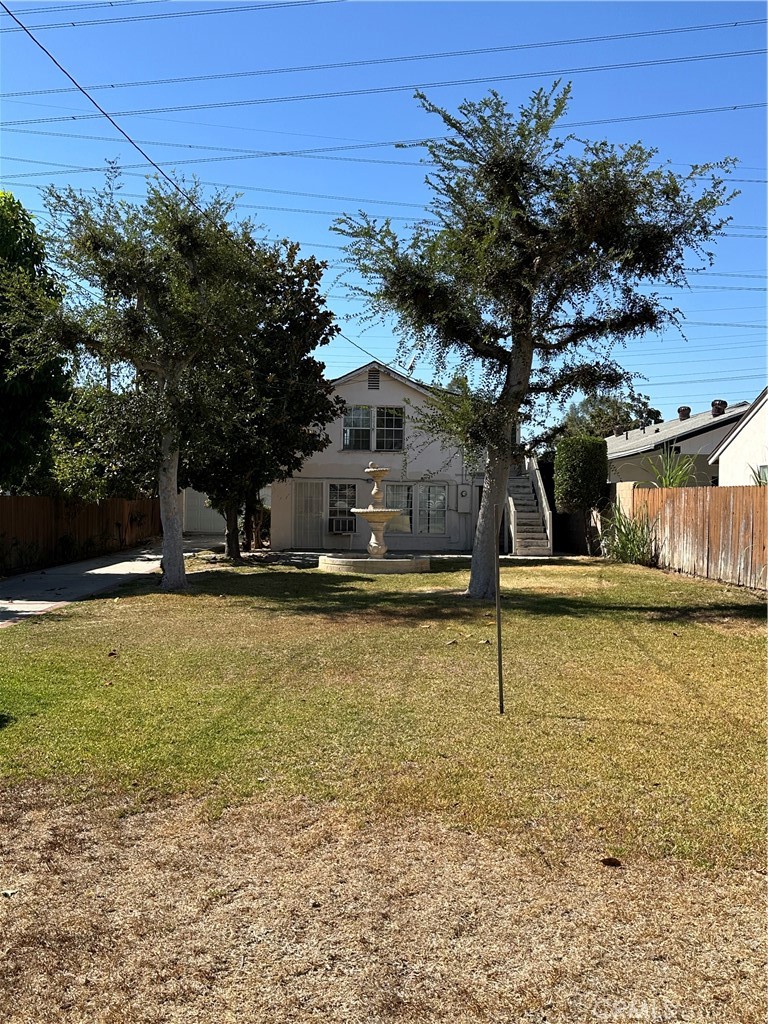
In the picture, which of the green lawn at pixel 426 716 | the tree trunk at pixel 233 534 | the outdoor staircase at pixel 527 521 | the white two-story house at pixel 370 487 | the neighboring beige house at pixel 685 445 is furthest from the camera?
the neighboring beige house at pixel 685 445

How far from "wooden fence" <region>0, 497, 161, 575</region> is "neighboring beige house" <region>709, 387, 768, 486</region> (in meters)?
17.0

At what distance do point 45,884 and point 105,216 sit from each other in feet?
43.0

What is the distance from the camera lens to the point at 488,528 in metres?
14.4

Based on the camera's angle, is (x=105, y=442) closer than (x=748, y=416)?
Yes

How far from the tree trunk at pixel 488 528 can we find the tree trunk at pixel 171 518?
538 centimetres

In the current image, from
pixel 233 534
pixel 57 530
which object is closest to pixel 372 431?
pixel 233 534

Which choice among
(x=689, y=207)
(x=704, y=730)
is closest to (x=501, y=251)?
(x=689, y=207)

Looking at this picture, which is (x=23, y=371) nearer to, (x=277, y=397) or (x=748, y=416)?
(x=277, y=397)

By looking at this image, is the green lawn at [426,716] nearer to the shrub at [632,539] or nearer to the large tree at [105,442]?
the large tree at [105,442]

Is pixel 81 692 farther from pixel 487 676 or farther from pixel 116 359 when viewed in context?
pixel 116 359

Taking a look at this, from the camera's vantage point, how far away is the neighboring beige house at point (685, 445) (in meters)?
28.4

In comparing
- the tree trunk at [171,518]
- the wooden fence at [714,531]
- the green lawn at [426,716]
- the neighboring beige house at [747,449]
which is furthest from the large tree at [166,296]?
the neighboring beige house at [747,449]

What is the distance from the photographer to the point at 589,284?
13.2 m

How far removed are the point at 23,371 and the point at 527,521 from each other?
47.0ft
